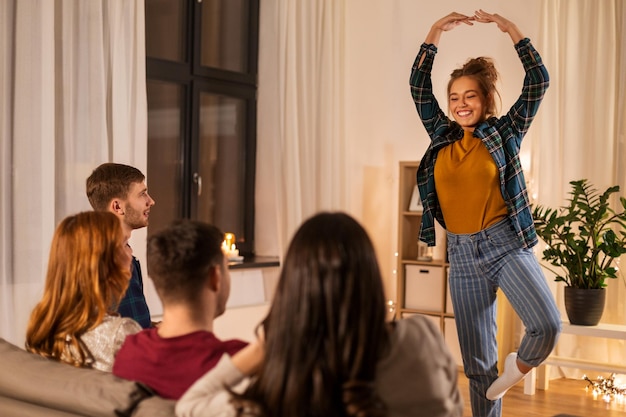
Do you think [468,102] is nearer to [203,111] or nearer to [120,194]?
[120,194]

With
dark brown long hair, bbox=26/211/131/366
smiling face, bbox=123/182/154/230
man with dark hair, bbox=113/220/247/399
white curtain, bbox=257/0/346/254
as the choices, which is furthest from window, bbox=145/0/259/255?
man with dark hair, bbox=113/220/247/399

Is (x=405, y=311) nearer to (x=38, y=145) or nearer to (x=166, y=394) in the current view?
(x=38, y=145)

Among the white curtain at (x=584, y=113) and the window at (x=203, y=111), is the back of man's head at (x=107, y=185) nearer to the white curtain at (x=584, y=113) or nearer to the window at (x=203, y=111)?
the window at (x=203, y=111)

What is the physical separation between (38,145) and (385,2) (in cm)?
295

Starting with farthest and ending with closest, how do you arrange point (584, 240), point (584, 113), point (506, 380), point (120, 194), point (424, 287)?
1. point (424, 287)
2. point (584, 113)
3. point (584, 240)
4. point (506, 380)
5. point (120, 194)

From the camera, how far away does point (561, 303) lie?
5137 mm

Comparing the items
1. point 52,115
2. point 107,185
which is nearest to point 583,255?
point 107,185

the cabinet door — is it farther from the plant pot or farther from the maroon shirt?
the maroon shirt

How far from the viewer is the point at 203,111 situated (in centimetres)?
550

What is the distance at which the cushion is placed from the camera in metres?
1.57

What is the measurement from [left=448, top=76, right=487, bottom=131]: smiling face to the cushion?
73.3 inches

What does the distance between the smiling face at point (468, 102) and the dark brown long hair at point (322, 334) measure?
183 centimetres

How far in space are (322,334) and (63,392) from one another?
60cm

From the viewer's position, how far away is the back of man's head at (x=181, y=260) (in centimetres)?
166
